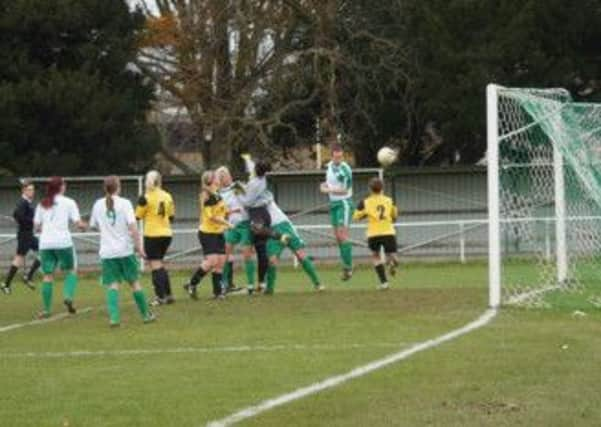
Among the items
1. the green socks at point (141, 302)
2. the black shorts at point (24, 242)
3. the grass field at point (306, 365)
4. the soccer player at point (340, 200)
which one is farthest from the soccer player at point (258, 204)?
the black shorts at point (24, 242)

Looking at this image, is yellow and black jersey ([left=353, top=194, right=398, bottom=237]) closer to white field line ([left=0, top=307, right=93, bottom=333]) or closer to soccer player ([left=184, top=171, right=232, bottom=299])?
soccer player ([left=184, top=171, right=232, bottom=299])

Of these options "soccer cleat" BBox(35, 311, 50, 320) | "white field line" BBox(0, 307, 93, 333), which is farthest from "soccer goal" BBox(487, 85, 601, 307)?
"soccer cleat" BBox(35, 311, 50, 320)

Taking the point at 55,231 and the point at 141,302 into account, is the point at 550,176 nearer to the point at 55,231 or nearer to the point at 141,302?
the point at 141,302

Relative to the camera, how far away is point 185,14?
39969 mm

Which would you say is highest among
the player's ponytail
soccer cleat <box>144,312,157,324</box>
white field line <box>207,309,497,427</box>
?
the player's ponytail

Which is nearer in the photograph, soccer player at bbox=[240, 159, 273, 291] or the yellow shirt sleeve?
soccer player at bbox=[240, 159, 273, 291]

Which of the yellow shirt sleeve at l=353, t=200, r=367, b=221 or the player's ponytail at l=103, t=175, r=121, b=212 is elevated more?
the player's ponytail at l=103, t=175, r=121, b=212

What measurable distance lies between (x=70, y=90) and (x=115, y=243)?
21.5 m

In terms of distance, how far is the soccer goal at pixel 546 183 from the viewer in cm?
1689

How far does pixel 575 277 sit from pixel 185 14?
22372mm

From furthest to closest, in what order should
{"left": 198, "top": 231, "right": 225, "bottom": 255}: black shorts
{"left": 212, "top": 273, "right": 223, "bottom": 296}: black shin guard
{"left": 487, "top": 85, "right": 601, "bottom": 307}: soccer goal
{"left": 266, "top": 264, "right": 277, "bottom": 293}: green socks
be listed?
{"left": 266, "top": 264, "right": 277, "bottom": 293}: green socks
{"left": 212, "top": 273, "right": 223, "bottom": 296}: black shin guard
{"left": 198, "top": 231, "right": 225, "bottom": 255}: black shorts
{"left": 487, "top": 85, "right": 601, "bottom": 307}: soccer goal

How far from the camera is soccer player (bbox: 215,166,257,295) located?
65.5 feet

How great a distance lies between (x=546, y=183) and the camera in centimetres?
2055

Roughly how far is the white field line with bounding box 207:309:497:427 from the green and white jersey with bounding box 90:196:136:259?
4.24 meters
